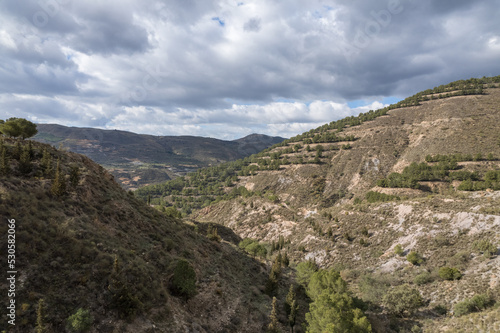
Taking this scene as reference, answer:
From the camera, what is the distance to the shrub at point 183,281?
22.4 meters

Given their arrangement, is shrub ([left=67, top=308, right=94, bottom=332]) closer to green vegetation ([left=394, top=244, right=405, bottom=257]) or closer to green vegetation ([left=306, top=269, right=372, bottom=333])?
green vegetation ([left=306, top=269, right=372, bottom=333])

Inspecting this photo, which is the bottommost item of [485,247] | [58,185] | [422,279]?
[422,279]

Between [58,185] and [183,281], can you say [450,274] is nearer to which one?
[183,281]

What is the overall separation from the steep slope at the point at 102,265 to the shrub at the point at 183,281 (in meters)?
0.10

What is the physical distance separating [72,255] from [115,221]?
8940 mm

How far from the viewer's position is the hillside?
1139 inches

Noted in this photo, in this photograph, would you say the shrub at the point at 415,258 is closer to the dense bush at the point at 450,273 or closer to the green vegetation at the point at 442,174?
the dense bush at the point at 450,273

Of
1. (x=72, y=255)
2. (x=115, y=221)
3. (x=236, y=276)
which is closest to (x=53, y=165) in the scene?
(x=115, y=221)

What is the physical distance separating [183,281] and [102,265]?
7.96 meters

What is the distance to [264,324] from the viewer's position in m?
26.2

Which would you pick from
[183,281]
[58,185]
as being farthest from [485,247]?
[58,185]

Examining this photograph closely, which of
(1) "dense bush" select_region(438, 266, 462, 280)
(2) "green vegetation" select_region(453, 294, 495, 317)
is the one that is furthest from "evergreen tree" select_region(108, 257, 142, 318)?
(1) "dense bush" select_region(438, 266, 462, 280)

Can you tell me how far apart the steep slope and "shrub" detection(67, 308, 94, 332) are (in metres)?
0.39

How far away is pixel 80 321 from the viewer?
1380 centimetres
